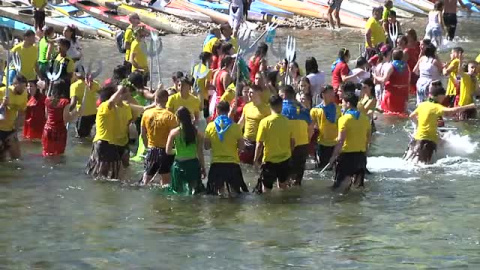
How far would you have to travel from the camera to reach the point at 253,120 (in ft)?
52.8

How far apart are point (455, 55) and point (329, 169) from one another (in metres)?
5.49

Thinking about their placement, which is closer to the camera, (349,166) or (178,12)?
(349,166)

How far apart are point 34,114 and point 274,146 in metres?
5.20

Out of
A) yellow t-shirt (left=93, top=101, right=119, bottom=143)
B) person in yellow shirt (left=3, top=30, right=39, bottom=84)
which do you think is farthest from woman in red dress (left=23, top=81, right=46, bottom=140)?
yellow t-shirt (left=93, top=101, right=119, bottom=143)

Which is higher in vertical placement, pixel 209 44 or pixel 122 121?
pixel 209 44

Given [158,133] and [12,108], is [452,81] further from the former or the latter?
[12,108]

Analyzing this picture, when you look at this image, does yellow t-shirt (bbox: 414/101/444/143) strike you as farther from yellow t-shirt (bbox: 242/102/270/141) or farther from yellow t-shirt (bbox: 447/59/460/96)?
yellow t-shirt (bbox: 447/59/460/96)

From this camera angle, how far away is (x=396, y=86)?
2148 cm

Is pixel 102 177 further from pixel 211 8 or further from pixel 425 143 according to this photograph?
→ pixel 211 8

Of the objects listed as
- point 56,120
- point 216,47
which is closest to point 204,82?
point 216,47

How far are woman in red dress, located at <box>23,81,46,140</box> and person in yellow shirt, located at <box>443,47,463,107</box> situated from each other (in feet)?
23.7

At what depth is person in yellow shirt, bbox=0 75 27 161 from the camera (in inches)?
671

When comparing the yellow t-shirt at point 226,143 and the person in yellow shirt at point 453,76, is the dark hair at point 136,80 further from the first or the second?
the person in yellow shirt at point 453,76

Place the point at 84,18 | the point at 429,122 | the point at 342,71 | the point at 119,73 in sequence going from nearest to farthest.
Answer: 1. the point at 429,122
2. the point at 119,73
3. the point at 342,71
4. the point at 84,18
